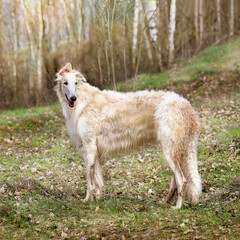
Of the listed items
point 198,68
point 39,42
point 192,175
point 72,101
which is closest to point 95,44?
point 39,42

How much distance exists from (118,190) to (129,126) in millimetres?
1358

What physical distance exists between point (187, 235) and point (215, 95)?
801 cm

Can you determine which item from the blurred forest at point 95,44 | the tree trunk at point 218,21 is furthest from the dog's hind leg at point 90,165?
the tree trunk at point 218,21

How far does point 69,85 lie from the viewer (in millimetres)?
5145

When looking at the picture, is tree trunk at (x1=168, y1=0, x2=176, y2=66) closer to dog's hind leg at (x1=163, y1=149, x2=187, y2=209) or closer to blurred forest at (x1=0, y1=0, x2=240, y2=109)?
blurred forest at (x1=0, y1=0, x2=240, y2=109)

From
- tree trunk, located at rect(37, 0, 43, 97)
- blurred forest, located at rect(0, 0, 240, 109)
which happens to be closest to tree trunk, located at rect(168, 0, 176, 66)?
blurred forest, located at rect(0, 0, 240, 109)

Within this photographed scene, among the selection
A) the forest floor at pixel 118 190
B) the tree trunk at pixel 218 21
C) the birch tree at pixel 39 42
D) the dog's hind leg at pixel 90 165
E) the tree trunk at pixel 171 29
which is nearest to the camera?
the forest floor at pixel 118 190

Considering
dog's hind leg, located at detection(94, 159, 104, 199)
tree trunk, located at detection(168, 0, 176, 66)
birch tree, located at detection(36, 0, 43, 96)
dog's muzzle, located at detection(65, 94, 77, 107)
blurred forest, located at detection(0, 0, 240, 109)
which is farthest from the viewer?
birch tree, located at detection(36, 0, 43, 96)

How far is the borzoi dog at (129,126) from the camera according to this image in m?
4.70

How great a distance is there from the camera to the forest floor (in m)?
4.04

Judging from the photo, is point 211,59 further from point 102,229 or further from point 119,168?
point 102,229

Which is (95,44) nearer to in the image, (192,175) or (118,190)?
(118,190)

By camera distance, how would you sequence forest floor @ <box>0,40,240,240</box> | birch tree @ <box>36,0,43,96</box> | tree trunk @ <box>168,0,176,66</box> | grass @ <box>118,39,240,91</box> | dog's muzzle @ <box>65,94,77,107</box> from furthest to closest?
birch tree @ <box>36,0,43,96</box>, tree trunk @ <box>168,0,176,66</box>, grass @ <box>118,39,240,91</box>, dog's muzzle @ <box>65,94,77,107</box>, forest floor @ <box>0,40,240,240</box>

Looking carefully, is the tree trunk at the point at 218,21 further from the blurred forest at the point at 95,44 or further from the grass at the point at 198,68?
the grass at the point at 198,68
